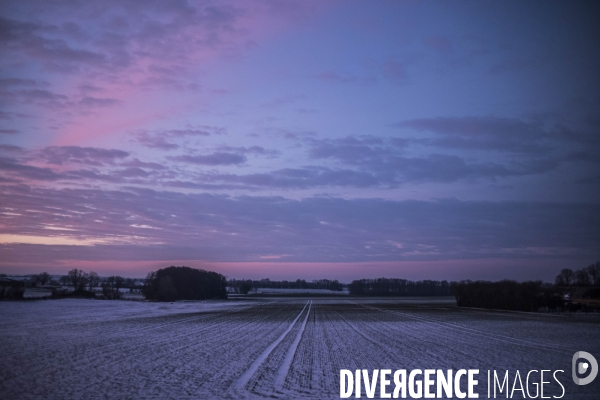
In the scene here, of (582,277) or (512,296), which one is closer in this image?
(512,296)

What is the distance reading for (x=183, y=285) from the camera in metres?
134

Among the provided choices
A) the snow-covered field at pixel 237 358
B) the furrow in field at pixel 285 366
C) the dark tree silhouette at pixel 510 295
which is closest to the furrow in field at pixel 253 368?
the snow-covered field at pixel 237 358

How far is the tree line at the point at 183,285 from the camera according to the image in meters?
115

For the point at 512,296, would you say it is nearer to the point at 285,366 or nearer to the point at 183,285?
the point at 285,366

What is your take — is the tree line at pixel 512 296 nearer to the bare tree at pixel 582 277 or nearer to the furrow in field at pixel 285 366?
the furrow in field at pixel 285 366

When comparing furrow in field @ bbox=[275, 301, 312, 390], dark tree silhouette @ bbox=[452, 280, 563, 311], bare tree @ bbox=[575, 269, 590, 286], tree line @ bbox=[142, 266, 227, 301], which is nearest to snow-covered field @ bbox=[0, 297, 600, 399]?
furrow in field @ bbox=[275, 301, 312, 390]

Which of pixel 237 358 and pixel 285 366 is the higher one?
pixel 285 366

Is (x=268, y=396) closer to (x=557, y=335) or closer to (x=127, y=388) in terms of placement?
(x=127, y=388)

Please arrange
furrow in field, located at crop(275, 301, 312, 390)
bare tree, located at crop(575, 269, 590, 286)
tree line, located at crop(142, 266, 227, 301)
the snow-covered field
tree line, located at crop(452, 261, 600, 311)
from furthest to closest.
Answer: bare tree, located at crop(575, 269, 590, 286) < tree line, located at crop(142, 266, 227, 301) < tree line, located at crop(452, 261, 600, 311) < furrow in field, located at crop(275, 301, 312, 390) < the snow-covered field

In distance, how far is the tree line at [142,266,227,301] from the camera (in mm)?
114562

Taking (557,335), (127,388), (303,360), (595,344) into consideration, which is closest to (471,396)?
(303,360)

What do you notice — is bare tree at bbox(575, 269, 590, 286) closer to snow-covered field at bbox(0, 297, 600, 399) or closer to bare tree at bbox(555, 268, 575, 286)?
bare tree at bbox(555, 268, 575, 286)

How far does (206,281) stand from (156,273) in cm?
1650

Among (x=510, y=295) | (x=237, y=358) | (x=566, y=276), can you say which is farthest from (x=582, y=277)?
(x=237, y=358)
